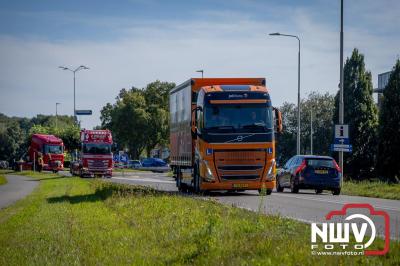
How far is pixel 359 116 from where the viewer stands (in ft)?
191

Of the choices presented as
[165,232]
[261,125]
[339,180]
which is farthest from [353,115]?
[165,232]

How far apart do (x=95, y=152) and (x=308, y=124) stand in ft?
125

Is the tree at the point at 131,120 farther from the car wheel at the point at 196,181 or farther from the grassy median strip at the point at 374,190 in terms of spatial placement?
the car wheel at the point at 196,181

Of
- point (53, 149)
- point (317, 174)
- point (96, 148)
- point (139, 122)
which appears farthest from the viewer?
point (139, 122)

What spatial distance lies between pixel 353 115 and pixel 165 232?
4752cm

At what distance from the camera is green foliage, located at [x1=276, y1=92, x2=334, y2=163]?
86.8 m

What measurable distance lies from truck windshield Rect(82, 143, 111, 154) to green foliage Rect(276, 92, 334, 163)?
33.7 m

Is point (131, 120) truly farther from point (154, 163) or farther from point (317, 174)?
point (317, 174)

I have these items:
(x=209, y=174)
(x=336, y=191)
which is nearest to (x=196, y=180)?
(x=209, y=174)

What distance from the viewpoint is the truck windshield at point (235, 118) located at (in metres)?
25.1

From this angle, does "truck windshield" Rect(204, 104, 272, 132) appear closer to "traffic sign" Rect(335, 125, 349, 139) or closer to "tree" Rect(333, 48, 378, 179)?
"traffic sign" Rect(335, 125, 349, 139)

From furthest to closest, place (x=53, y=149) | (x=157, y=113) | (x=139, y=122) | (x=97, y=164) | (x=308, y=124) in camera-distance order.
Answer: (x=157, y=113) < (x=139, y=122) < (x=308, y=124) < (x=53, y=149) < (x=97, y=164)

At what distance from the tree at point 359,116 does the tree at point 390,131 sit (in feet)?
27.8

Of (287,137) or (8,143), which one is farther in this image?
(8,143)
